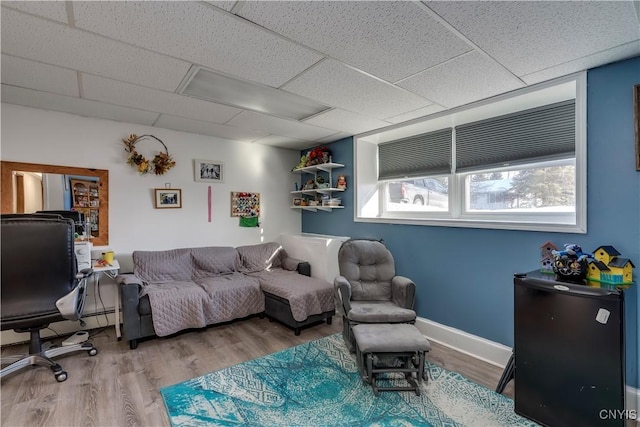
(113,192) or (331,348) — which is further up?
(113,192)

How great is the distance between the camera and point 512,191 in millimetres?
2713

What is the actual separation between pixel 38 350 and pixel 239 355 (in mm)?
1569

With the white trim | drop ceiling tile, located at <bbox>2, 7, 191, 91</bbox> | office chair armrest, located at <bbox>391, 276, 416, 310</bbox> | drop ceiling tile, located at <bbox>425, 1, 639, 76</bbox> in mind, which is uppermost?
drop ceiling tile, located at <bbox>2, 7, 191, 91</bbox>

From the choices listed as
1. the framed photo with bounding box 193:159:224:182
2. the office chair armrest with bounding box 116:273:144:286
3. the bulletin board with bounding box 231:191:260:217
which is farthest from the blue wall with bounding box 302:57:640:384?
the office chair armrest with bounding box 116:273:144:286

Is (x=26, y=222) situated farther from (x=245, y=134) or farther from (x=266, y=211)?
(x=266, y=211)

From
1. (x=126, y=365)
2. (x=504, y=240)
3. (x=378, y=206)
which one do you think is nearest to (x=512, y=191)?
(x=504, y=240)

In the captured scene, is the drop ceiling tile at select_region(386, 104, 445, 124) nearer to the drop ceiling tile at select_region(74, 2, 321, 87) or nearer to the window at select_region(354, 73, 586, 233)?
the window at select_region(354, 73, 586, 233)

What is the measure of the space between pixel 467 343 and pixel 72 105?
431cm

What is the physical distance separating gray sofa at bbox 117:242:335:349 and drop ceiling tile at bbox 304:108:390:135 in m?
1.77

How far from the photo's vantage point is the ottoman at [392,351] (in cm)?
208

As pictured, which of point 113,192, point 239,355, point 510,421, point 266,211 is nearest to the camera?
point 510,421

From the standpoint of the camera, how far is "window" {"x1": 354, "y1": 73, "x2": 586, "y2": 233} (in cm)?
231

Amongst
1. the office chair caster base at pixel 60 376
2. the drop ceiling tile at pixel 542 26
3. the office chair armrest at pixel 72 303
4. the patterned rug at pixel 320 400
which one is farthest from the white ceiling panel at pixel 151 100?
the patterned rug at pixel 320 400

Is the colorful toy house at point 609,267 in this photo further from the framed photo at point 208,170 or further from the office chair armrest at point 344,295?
the framed photo at point 208,170
